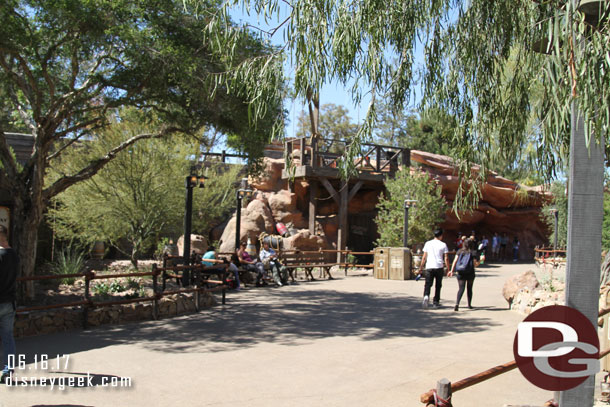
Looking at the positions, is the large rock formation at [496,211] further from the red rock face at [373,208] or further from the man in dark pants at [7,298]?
the man in dark pants at [7,298]

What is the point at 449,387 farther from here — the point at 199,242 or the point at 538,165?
the point at 199,242

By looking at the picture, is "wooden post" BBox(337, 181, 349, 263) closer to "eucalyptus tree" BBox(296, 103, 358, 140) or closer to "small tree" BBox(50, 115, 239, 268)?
"small tree" BBox(50, 115, 239, 268)

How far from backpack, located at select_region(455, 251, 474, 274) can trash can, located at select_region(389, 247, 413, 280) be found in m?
6.58

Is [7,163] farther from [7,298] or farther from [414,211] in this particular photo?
[414,211]

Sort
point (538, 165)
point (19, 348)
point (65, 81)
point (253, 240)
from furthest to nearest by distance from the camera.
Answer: point (253, 240), point (65, 81), point (19, 348), point (538, 165)

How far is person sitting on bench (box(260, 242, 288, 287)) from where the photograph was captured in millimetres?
14008

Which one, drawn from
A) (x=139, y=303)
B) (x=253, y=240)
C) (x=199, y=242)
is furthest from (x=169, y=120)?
(x=253, y=240)

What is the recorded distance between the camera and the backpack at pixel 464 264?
953 cm

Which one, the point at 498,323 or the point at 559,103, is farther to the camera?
the point at 498,323

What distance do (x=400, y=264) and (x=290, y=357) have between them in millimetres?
10621

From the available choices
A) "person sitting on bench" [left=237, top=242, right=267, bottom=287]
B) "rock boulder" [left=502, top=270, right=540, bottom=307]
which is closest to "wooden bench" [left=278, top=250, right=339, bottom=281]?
"person sitting on bench" [left=237, top=242, right=267, bottom=287]

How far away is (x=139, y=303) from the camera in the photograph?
27.9 feet

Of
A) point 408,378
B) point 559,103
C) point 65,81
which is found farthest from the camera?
point 65,81

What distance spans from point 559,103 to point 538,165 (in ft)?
5.38
